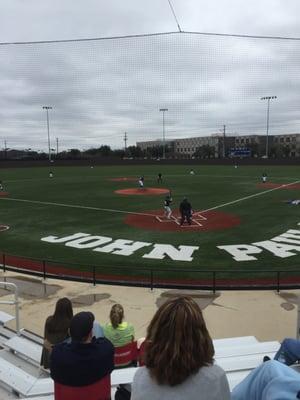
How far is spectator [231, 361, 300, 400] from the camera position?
2581mm

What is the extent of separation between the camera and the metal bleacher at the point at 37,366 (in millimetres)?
4617

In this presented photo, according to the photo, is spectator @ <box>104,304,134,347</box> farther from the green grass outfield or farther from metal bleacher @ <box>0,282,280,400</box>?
the green grass outfield

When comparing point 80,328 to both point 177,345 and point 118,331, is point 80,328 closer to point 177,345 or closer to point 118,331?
point 177,345

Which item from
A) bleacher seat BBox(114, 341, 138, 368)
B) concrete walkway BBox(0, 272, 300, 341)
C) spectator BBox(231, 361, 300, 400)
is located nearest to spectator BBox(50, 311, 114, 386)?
spectator BBox(231, 361, 300, 400)

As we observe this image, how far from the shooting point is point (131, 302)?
11.4 metres

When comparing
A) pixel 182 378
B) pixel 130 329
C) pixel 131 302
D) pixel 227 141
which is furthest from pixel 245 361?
pixel 227 141

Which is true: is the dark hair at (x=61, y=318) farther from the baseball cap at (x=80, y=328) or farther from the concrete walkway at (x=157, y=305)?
the concrete walkway at (x=157, y=305)

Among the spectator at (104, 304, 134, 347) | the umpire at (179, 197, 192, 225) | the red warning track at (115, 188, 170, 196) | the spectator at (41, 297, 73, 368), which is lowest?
the red warning track at (115, 188, 170, 196)

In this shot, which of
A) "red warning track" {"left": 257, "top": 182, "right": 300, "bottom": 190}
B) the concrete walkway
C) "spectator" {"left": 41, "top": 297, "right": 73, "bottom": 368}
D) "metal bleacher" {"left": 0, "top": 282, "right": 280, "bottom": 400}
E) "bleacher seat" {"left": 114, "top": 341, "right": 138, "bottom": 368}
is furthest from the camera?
"red warning track" {"left": 257, "top": 182, "right": 300, "bottom": 190}

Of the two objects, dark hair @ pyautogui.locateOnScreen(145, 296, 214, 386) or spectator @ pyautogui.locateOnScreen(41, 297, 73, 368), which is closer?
dark hair @ pyautogui.locateOnScreen(145, 296, 214, 386)

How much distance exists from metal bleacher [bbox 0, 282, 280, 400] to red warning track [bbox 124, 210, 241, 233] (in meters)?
14.8

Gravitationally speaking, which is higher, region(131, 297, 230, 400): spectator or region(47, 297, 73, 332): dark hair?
region(131, 297, 230, 400): spectator

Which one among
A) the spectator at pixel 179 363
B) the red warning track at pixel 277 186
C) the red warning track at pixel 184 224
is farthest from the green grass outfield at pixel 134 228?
the spectator at pixel 179 363

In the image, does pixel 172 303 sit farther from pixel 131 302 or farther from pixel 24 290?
pixel 24 290
